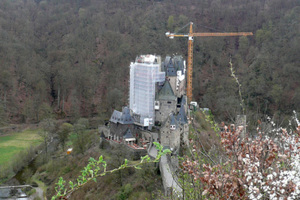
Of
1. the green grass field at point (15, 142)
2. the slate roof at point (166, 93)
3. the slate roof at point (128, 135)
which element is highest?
the slate roof at point (166, 93)

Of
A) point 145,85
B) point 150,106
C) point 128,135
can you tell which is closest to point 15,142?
point 128,135

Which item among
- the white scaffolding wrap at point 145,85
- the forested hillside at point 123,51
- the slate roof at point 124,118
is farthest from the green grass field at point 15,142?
the white scaffolding wrap at point 145,85

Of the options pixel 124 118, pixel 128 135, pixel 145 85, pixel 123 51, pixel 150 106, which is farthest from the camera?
pixel 123 51

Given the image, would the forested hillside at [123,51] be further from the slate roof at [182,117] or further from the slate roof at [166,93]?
the slate roof at [182,117]

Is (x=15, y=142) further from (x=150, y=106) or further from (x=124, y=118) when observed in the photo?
(x=150, y=106)

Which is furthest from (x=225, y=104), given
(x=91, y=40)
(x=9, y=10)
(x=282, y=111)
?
(x=9, y=10)

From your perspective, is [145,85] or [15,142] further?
[15,142]
